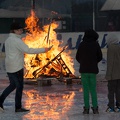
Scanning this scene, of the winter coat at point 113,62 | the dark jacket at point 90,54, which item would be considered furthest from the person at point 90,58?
the winter coat at point 113,62

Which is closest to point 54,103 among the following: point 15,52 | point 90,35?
point 15,52

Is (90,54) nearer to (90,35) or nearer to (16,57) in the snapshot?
(90,35)

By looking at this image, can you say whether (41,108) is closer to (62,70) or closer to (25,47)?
(25,47)

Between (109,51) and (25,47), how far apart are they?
148 centimetres

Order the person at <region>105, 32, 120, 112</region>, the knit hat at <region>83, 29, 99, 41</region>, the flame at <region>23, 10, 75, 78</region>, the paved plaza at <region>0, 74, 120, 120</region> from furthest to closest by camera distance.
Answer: the flame at <region>23, 10, 75, 78</region> → the person at <region>105, 32, 120, 112</region> → the knit hat at <region>83, 29, 99, 41</region> → the paved plaza at <region>0, 74, 120, 120</region>

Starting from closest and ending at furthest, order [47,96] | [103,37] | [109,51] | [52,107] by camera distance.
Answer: [109,51] → [52,107] → [47,96] → [103,37]

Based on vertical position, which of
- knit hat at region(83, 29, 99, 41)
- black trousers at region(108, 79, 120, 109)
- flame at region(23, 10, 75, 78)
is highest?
knit hat at region(83, 29, 99, 41)

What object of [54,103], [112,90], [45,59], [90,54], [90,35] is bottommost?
[54,103]

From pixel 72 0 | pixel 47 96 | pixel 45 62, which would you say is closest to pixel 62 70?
pixel 45 62

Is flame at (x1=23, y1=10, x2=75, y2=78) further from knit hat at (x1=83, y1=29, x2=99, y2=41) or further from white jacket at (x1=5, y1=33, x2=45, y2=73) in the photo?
knit hat at (x1=83, y1=29, x2=99, y2=41)

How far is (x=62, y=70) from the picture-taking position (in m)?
15.4

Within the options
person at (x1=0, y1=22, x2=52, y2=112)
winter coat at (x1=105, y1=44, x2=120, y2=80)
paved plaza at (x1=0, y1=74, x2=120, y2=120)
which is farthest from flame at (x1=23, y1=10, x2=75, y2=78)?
winter coat at (x1=105, y1=44, x2=120, y2=80)

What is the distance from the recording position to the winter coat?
32.7ft

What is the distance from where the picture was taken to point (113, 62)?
9961 mm
